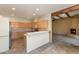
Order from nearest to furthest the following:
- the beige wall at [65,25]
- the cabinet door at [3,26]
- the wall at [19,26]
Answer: the cabinet door at [3,26] → the wall at [19,26] → the beige wall at [65,25]

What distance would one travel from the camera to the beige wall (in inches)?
437

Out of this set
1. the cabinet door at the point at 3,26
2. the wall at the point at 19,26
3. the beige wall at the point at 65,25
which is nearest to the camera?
the cabinet door at the point at 3,26

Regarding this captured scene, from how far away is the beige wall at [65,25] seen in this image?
437 inches

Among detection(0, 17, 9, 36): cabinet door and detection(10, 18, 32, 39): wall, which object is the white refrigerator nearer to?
detection(0, 17, 9, 36): cabinet door

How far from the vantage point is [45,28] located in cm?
820

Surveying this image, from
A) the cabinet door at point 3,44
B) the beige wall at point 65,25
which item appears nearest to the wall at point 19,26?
the beige wall at point 65,25

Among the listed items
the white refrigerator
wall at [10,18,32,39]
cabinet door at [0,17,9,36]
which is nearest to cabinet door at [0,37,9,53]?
the white refrigerator

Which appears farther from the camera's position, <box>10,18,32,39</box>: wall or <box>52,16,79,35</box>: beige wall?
<box>52,16,79,35</box>: beige wall

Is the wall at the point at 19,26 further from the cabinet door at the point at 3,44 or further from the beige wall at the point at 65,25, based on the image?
the cabinet door at the point at 3,44

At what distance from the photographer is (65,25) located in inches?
470

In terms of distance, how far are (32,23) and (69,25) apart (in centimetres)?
423

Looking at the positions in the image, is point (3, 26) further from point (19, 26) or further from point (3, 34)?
point (19, 26)
